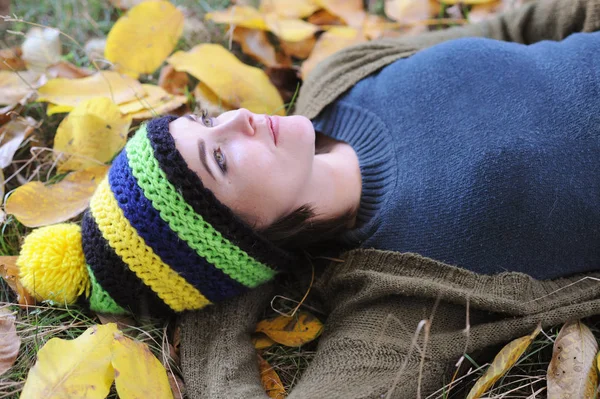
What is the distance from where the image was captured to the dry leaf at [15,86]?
1.82 metres

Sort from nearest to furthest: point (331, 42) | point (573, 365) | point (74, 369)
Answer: point (74, 369)
point (573, 365)
point (331, 42)

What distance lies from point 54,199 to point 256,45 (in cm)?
93

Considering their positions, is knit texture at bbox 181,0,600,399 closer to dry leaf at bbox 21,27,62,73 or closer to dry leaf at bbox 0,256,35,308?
dry leaf at bbox 0,256,35,308

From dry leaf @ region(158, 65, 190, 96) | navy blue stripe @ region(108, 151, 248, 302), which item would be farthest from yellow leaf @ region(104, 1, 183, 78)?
navy blue stripe @ region(108, 151, 248, 302)

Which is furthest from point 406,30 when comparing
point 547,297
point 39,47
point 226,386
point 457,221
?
point 226,386

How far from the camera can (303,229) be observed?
143cm

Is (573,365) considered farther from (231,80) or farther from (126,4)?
(126,4)

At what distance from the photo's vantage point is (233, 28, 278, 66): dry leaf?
205cm

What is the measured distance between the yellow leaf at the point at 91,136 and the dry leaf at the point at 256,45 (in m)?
0.58

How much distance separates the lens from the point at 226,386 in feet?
4.31

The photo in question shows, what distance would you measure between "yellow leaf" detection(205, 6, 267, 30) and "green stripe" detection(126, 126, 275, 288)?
88 cm

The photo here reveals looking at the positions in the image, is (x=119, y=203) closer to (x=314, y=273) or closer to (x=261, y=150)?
(x=261, y=150)

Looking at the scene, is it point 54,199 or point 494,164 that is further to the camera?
point 54,199

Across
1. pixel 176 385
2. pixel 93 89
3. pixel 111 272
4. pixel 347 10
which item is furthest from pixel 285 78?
pixel 176 385
